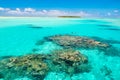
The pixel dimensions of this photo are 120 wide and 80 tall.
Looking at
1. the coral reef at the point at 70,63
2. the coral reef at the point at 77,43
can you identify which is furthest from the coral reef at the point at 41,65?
the coral reef at the point at 77,43

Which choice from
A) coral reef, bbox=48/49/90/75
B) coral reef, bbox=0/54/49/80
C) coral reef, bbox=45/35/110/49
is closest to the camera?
coral reef, bbox=0/54/49/80

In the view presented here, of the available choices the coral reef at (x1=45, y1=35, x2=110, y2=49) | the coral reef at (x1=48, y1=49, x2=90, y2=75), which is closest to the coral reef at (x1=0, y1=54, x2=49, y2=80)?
the coral reef at (x1=48, y1=49, x2=90, y2=75)

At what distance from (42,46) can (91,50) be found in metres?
2.23

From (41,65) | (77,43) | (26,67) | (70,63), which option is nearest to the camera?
(26,67)

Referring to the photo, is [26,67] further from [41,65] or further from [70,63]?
[70,63]

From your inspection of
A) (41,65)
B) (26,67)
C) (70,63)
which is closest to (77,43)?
(70,63)

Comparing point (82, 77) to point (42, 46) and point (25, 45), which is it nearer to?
point (42, 46)

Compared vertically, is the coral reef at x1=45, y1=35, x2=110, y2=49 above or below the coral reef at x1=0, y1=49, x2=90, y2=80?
above

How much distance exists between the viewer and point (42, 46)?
869cm

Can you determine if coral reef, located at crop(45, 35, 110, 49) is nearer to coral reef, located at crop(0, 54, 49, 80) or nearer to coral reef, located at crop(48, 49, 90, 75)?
coral reef, located at crop(48, 49, 90, 75)

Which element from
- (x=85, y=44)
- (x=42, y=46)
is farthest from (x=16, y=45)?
(x=85, y=44)

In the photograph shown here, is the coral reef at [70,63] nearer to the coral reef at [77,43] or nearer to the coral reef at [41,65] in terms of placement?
the coral reef at [41,65]

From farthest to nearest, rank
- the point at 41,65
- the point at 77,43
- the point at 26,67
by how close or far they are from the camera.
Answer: the point at 77,43 → the point at 41,65 → the point at 26,67

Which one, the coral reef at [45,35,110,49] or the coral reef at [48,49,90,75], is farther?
the coral reef at [45,35,110,49]
